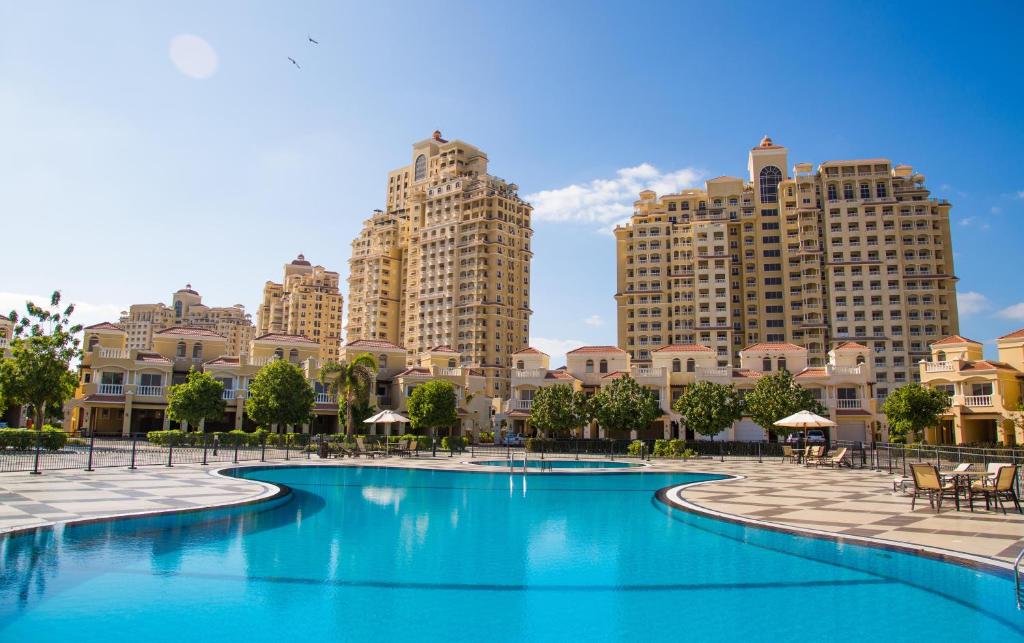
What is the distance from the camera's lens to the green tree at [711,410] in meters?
47.7

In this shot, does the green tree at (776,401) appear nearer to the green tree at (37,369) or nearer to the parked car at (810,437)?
the parked car at (810,437)

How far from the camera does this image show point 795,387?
5025 cm

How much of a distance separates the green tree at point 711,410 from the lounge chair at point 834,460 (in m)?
12.4

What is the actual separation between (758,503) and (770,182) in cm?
9915

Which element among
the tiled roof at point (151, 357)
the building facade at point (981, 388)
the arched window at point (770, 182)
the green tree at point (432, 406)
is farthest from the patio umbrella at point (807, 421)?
the arched window at point (770, 182)

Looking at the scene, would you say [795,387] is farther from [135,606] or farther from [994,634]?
[135,606]

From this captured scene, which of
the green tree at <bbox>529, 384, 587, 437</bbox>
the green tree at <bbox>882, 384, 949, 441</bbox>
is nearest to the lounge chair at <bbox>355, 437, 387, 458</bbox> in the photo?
the green tree at <bbox>529, 384, 587, 437</bbox>

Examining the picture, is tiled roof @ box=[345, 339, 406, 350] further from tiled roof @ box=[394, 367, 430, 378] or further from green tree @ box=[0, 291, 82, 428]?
green tree @ box=[0, 291, 82, 428]

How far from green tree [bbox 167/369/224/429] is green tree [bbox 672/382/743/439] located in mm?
34391

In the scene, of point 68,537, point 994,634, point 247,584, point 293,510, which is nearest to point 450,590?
point 247,584

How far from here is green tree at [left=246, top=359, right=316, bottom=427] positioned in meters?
51.3

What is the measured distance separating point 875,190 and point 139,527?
107m

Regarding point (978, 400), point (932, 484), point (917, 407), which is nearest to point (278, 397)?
point (932, 484)

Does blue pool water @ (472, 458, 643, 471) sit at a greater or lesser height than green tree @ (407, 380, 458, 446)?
lesser
